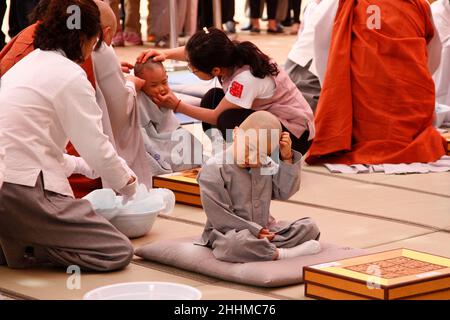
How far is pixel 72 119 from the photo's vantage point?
130 inches

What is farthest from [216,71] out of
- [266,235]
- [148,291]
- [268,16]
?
[268,16]

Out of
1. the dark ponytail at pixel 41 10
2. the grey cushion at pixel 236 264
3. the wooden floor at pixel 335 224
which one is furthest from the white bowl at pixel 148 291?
the dark ponytail at pixel 41 10

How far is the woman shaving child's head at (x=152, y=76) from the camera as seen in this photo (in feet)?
15.1

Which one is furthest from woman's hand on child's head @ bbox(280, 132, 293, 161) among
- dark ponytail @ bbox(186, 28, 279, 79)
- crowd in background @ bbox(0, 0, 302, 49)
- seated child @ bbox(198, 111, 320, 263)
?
crowd in background @ bbox(0, 0, 302, 49)

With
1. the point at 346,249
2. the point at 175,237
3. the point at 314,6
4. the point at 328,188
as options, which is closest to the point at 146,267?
the point at 175,237

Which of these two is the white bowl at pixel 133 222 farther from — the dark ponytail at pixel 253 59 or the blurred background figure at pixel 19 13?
the blurred background figure at pixel 19 13

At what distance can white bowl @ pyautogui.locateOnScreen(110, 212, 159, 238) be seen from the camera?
3.75m

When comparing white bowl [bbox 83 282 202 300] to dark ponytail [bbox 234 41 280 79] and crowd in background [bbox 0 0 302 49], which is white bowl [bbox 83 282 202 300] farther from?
crowd in background [bbox 0 0 302 49]

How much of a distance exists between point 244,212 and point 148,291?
0.56 metres

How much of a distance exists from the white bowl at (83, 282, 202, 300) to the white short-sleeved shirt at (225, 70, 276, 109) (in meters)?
1.65

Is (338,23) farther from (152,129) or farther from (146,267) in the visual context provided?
(146,267)

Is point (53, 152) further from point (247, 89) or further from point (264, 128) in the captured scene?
point (247, 89)

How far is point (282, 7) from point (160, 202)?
606 centimetres

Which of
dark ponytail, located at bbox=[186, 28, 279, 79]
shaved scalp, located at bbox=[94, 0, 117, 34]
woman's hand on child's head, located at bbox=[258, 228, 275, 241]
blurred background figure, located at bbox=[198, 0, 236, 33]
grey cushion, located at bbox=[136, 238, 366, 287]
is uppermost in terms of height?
shaved scalp, located at bbox=[94, 0, 117, 34]
